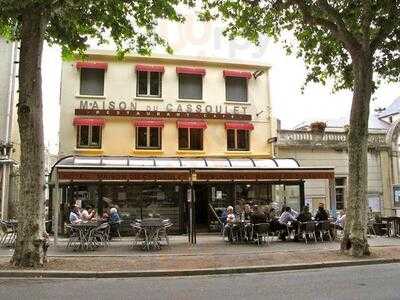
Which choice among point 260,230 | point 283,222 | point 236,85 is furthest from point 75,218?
point 236,85

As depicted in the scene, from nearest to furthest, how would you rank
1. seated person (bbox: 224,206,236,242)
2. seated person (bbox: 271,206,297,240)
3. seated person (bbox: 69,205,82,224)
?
seated person (bbox: 69,205,82,224), seated person (bbox: 224,206,236,242), seated person (bbox: 271,206,297,240)

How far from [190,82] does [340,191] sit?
10004 millimetres

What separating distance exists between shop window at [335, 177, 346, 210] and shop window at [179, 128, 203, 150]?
7855 mm

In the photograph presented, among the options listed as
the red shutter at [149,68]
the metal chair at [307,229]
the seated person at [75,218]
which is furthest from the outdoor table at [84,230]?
the red shutter at [149,68]

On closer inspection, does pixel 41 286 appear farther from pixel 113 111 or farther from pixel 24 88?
pixel 113 111

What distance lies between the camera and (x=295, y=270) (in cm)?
1177

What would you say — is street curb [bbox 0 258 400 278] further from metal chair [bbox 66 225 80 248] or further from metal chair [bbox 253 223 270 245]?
metal chair [bbox 253 223 270 245]

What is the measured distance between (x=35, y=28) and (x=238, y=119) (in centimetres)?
1497

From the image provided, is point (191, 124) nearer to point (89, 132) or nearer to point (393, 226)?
point (89, 132)

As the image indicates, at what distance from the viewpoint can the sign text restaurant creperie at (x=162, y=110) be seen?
2384cm

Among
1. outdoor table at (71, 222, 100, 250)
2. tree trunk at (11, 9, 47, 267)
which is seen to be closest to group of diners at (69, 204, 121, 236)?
outdoor table at (71, 222, 100, 250)

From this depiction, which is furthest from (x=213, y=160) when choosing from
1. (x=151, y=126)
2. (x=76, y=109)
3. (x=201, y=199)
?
(x=76, y=109)

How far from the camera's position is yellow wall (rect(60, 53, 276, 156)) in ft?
78.0

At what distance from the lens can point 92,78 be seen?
960 inches
